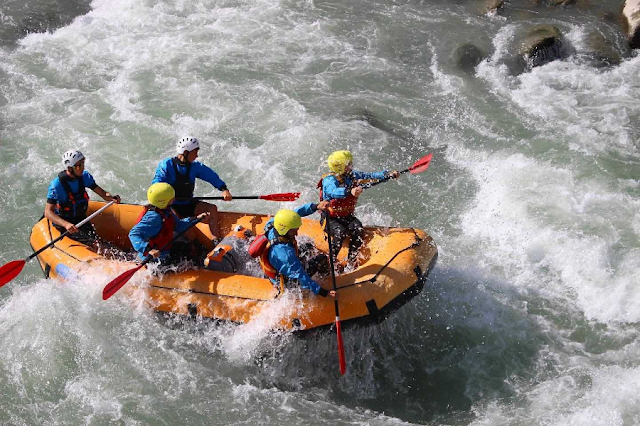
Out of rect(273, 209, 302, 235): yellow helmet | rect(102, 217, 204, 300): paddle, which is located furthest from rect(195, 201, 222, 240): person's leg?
rect(273, 209, 302, 235): yellow helmet

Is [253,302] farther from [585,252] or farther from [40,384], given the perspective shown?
[585,252]

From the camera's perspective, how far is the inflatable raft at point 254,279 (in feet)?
21.1

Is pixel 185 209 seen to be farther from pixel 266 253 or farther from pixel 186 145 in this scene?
pixel 266 253

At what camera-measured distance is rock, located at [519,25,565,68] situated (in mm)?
12188

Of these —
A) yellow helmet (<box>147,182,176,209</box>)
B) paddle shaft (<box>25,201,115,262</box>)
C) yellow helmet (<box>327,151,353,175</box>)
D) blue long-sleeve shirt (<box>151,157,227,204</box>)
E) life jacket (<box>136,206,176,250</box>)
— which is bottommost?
paddle shaft (<box>25,201,115,262</box>)

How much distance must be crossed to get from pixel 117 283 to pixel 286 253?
1762mm

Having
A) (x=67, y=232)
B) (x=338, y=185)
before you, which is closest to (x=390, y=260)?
(x=338, y=185)

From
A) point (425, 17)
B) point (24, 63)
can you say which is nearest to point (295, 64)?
point (425, 17)

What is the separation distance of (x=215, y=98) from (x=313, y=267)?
5488 mm

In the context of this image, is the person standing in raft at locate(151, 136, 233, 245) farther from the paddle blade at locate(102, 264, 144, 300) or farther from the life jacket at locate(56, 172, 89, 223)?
the paddle blade at locate(102, 264, 144, 300)

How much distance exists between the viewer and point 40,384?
6852 millimetres

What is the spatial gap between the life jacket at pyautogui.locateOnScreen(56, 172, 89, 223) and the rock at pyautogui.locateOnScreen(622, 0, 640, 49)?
10.3 meters

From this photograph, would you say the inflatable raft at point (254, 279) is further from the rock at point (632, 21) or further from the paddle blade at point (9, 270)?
the rock at point (632, 21)

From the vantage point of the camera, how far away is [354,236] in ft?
24.2
